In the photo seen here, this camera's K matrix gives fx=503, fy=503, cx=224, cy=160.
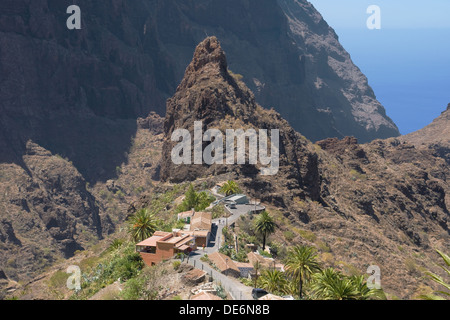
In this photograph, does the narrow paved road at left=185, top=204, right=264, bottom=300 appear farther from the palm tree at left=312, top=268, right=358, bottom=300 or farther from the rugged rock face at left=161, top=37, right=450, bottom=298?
the rugged rock face at left=161, top=37, right=450, bottom=298

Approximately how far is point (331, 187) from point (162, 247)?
72.5 m

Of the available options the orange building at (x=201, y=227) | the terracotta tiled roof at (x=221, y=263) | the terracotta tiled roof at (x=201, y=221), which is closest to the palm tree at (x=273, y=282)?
Answer: the terracotta tiled roof at (x=221, y=263)

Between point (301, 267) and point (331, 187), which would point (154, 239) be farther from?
point (331, 187)

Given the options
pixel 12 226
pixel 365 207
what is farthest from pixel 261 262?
pixel 12 226

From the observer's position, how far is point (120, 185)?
624ft

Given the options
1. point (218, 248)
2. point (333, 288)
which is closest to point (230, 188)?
point (218, 248)

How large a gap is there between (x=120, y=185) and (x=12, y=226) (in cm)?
5430

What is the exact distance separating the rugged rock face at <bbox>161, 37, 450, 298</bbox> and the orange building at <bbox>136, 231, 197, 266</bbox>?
2043cm

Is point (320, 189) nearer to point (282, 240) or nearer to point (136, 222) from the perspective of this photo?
point (282, 240)

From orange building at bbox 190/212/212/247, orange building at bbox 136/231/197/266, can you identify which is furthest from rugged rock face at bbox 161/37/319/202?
orange building at bbox 136/231/197/266

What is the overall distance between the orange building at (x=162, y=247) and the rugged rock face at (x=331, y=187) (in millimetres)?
20433

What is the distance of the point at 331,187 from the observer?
112562 mm

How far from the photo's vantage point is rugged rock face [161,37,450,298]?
250 feet
